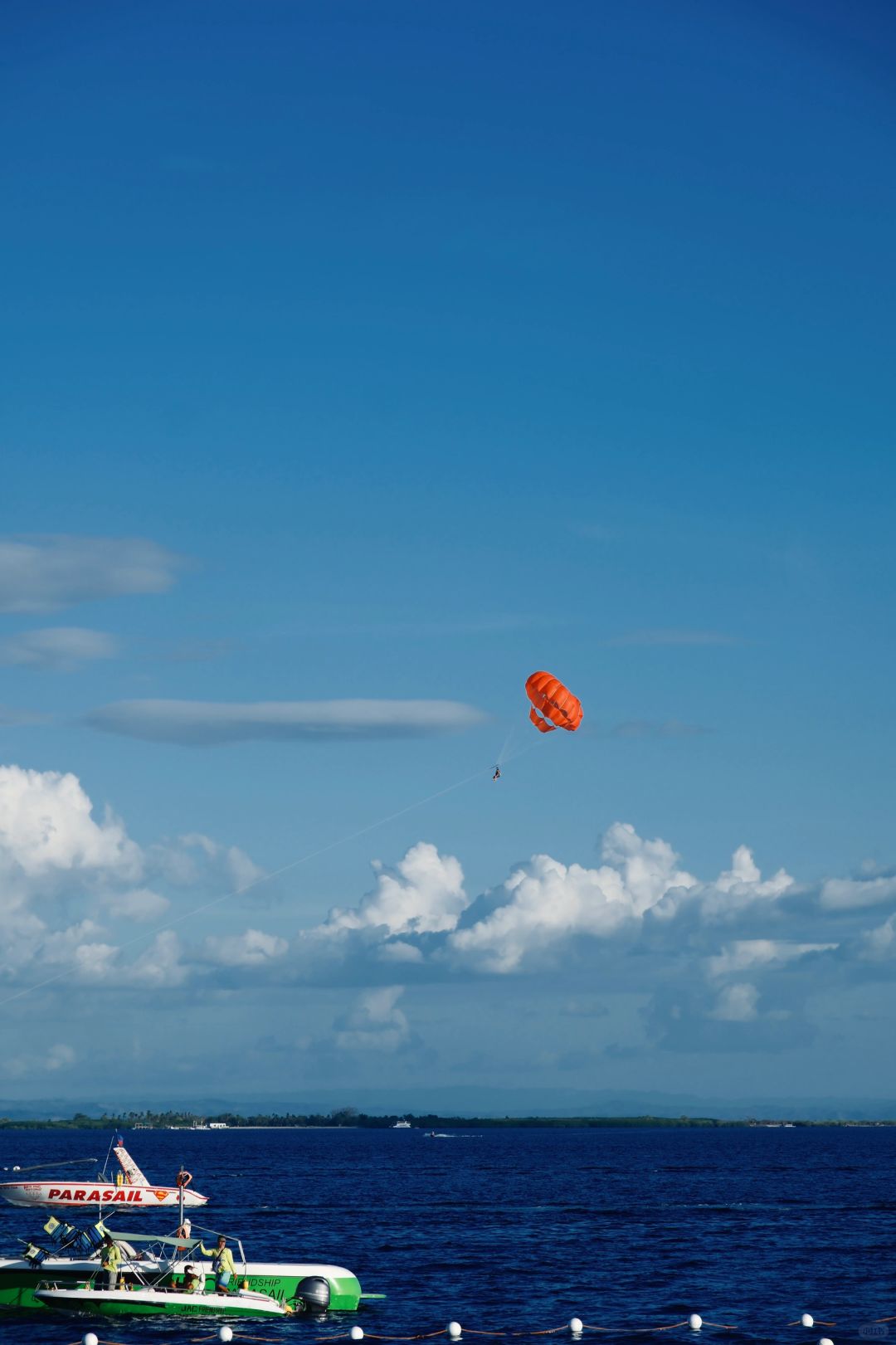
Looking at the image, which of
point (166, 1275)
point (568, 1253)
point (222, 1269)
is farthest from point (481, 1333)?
point (568, 1253)

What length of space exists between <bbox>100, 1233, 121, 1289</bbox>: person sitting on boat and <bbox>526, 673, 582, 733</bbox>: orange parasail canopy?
106 feet

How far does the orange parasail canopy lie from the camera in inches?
3209

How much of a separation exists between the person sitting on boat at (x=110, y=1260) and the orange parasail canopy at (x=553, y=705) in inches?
1275

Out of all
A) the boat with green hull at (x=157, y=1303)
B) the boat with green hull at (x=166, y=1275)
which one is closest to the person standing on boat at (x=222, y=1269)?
the boat with green hull at (x=157, y=1303)

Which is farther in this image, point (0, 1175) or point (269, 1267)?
point (0, 1175)

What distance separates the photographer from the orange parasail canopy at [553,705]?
81.5 m

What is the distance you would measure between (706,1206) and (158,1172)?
9461 centimetres

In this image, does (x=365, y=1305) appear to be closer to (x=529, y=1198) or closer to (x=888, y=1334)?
(x=888, y=1334)

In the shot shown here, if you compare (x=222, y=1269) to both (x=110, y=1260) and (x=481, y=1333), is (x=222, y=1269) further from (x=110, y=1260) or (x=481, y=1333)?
(x=481, y=1333)

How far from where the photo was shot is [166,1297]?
64.3 m

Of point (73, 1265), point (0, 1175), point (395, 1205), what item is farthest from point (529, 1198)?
point (73, 1265)

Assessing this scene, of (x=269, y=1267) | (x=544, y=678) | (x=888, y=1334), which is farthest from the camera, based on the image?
(x=544, y=678)

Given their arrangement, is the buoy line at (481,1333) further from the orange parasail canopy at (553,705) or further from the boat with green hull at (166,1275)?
the orange parasail canopy at (553,705)

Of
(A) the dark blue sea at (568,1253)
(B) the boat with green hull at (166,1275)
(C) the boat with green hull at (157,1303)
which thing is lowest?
(A) the dark blue sea at (568,1253)
